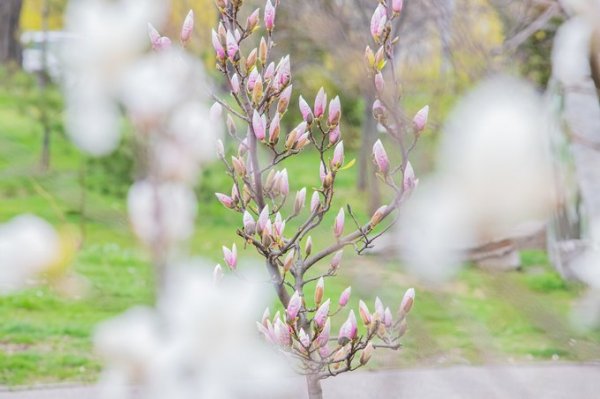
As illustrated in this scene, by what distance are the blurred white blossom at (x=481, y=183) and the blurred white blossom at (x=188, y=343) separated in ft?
0.34

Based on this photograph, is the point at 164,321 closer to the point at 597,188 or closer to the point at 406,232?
the point at 406,232

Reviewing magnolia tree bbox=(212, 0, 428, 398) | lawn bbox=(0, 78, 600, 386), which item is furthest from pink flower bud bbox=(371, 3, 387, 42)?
lawn bbox=(0, 78, 600, 386)

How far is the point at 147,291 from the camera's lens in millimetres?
768

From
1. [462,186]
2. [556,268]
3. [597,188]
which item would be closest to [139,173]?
[462,186]

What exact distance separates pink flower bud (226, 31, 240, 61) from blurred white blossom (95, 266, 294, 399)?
48cm

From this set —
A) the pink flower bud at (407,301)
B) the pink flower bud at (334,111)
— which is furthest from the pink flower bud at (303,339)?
the pink flower bud at (334,111)

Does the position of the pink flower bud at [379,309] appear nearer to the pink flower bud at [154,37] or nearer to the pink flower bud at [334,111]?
the pink flower bud at [334,111]

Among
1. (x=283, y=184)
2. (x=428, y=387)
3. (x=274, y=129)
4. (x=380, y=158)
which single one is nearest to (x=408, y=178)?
(x=380, y=158)

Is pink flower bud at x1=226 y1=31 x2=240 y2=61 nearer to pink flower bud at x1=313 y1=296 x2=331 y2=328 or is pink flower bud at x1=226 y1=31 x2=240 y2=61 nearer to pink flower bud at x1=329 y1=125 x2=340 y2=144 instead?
pink flower bud at x1=329 y1=125 x2=340 y2=144

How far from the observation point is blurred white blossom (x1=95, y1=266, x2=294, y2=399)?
0.57 m

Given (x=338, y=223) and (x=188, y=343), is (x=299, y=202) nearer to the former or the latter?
(x=338, y=223)

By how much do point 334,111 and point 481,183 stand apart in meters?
0.57

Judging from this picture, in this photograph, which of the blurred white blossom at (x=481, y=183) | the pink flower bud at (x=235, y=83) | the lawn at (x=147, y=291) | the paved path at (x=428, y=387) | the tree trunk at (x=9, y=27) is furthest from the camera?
the tree trunk at (x=9, y=27)

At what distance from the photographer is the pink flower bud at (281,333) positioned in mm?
1054
